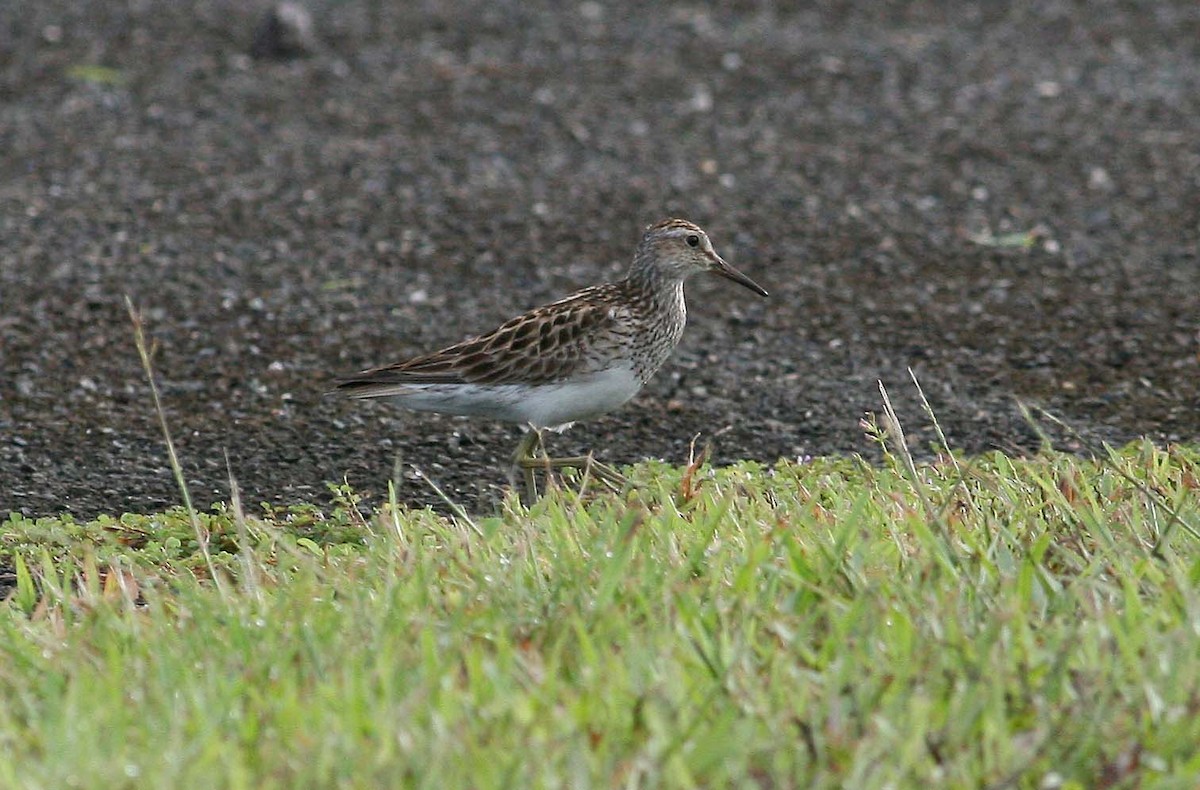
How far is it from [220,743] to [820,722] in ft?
4.40

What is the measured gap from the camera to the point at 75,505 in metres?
6.81

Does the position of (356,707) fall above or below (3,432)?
above

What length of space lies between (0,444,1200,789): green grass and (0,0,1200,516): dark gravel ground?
5.17 feet

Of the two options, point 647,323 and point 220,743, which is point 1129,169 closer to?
point 647,323

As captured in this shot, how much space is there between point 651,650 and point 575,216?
6.46m

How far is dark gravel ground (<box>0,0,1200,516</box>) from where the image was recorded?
25.5ft

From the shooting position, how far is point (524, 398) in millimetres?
6781

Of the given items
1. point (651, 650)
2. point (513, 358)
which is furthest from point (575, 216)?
point (651, 650)

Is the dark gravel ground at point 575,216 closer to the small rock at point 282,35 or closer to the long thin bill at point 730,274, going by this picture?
the small rock at point 282,35

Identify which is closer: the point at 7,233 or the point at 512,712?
the point at 512,712

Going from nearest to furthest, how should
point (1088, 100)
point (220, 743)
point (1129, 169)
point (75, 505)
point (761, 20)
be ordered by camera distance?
point (220, 743) < point (75, 505) < point (1129, 169) < point (1088, 100) < point (761, 20)

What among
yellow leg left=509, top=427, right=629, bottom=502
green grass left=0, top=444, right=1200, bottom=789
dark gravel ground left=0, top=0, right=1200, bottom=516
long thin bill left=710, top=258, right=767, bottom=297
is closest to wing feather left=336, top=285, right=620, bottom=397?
yellow leg left=509, top=427, right=629, bottom=502

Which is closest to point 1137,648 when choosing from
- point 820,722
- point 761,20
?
point 820,722

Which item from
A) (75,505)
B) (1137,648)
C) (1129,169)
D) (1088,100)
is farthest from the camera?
(1088,100)
